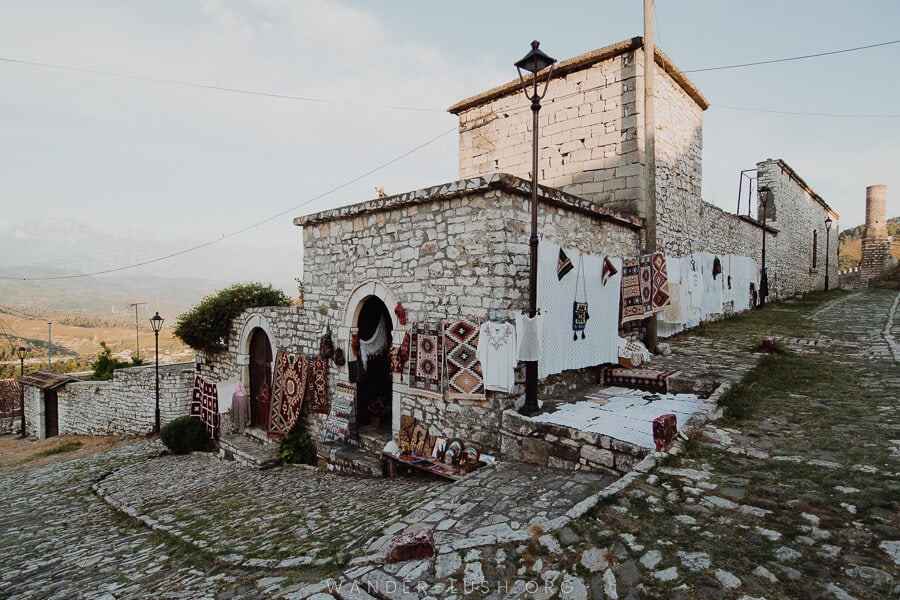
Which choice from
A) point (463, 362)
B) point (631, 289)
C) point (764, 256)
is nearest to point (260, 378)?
point (463, 362)

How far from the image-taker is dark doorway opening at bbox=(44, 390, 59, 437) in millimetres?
18172

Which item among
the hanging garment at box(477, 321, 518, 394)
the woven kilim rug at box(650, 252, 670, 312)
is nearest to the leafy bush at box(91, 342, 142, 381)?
the hanging garment at box(477, 321, 518, 394)

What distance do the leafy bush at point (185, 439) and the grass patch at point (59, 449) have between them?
676cm

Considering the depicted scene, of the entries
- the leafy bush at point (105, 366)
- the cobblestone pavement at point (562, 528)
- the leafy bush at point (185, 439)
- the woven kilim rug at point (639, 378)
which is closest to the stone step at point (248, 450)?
the cobblestone pavement at point (562, 528)

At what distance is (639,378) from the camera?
694cm

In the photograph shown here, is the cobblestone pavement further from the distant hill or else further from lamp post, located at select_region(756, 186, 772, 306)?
the distant hill

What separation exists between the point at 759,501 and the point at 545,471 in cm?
204

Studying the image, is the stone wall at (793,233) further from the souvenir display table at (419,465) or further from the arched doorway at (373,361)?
the souvenir display table at (419,465)

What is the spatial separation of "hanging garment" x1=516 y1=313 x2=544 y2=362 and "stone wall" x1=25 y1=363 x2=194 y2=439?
1324 centimetres

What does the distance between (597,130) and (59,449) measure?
19.4 metres

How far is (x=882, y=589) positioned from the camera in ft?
7.37

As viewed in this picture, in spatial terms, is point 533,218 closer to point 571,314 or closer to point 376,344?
point 571,314

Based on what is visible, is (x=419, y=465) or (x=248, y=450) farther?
→ (x=248, y=450)

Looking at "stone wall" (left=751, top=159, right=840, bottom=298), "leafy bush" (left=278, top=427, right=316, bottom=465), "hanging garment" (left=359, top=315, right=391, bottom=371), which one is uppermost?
"stone wall" (left=751, top=159, right=840, bottom=298)
